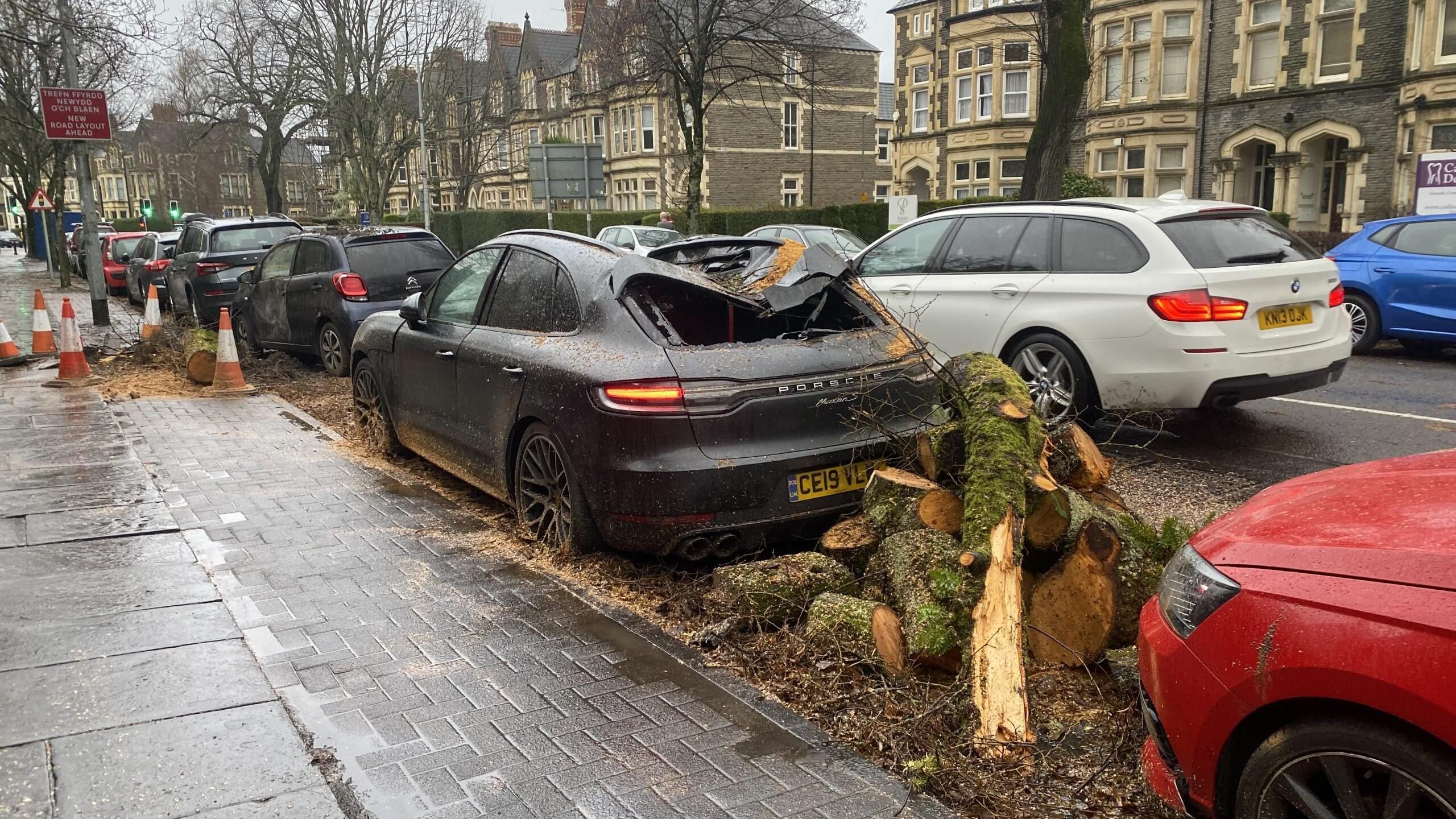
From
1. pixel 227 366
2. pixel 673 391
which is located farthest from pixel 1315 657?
pixel 227 366

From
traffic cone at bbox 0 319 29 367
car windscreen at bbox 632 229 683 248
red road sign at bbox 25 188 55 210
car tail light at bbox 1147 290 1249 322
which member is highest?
red road sign at bbox 25 188 55 210

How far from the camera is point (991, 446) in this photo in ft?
13.8

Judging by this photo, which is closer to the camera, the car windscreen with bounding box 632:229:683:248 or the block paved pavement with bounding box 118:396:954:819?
the block paved pavement with bounding box 118:396:954:819

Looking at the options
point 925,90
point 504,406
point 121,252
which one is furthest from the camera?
point 925,90

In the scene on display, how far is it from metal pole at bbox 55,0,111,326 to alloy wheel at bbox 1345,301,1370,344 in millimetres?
18186

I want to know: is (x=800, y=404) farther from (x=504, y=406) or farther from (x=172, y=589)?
(x=172, y=589)

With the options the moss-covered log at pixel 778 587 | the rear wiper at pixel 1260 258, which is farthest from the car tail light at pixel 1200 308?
the moss-covered log at pixel 778 587

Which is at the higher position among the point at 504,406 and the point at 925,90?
the point at 925,90

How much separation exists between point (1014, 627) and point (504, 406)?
3.07 metres

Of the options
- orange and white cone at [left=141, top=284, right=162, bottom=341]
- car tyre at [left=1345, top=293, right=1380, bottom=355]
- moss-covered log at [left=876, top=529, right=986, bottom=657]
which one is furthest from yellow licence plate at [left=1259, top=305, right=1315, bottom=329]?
orange and white cone at [left=141, top=284, right=162, bottom=341]

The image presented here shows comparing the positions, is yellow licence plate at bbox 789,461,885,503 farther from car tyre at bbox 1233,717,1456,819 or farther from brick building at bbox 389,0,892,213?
brick building at bbox 389,0,892,213

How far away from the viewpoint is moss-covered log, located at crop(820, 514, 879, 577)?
4574 millimetres

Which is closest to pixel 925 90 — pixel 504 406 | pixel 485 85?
pixel 485 85

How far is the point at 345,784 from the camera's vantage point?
3.32 meters
